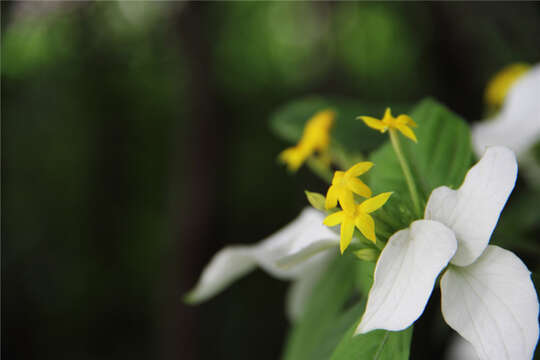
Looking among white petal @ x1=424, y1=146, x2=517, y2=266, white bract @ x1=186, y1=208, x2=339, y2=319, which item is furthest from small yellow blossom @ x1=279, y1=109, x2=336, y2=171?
white petal @ x1=424, y1=146, x2=517, y2=266

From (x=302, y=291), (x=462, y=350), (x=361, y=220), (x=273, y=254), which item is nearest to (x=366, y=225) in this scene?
(x=361, y=220)

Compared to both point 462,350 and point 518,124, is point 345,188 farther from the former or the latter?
point 462,350

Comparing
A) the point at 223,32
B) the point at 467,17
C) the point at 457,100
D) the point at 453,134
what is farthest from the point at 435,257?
the point at 223,32

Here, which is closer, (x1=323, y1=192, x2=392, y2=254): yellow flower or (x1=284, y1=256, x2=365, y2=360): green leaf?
(x1=323, y1=192, x2=392, y2=254): yellow flower

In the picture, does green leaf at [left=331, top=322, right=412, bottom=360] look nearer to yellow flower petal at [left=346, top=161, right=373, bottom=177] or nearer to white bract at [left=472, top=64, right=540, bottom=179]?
yellow flower petal at [left=346, top=161, right=373, bottom=177]

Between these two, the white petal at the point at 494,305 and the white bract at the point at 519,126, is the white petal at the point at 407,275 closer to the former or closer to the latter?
the white petal at the point at 494,305

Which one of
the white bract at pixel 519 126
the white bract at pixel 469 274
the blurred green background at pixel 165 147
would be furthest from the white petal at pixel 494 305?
the blurred green background at pixel 165 147

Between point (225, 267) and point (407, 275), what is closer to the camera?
point (407, 275)
